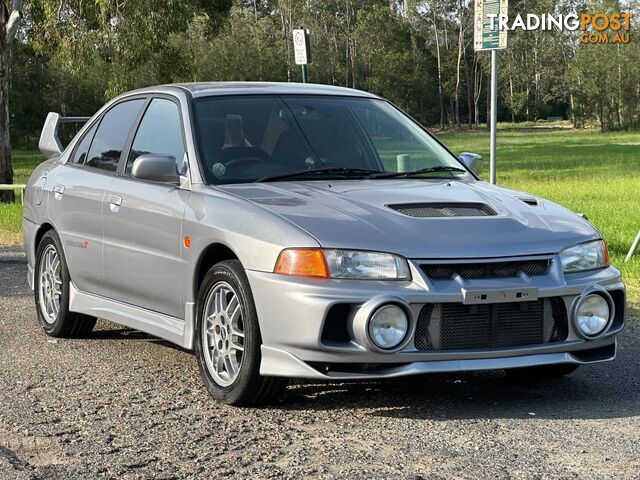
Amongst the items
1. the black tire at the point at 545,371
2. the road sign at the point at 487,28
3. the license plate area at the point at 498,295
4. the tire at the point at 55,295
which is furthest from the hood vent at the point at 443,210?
the road sign at the point at 487,28

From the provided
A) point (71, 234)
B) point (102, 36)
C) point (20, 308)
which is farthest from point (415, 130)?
point (102, 36)

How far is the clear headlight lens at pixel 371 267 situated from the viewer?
A: 5.50 meters

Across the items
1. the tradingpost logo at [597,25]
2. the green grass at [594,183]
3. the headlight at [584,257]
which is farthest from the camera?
the tradingpost logo at [597,25]

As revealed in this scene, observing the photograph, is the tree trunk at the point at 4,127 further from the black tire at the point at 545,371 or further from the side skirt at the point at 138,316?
the black tire at the point at 545,371

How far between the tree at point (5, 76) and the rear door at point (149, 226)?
1838cm

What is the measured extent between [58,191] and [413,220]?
3.05 meters

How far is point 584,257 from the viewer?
595 cm

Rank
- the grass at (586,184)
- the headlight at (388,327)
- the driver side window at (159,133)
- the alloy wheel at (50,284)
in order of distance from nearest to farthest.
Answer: the headlight at (388,327) < the driver side window at (159,133) < the alloy wheel at (50,284) < the grass at (586,184)

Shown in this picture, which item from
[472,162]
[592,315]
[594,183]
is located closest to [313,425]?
[592,315]

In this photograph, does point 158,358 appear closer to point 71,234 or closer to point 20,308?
point 71,234

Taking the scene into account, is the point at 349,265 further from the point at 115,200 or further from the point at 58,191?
the point at 58,191

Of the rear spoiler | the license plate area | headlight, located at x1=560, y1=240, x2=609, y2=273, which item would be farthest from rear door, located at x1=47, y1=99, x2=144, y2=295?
headlight, located at x1=560, y1=240, x2=609, y2=273

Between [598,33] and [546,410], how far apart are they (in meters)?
81.3

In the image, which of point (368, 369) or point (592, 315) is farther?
point (592, 315)
